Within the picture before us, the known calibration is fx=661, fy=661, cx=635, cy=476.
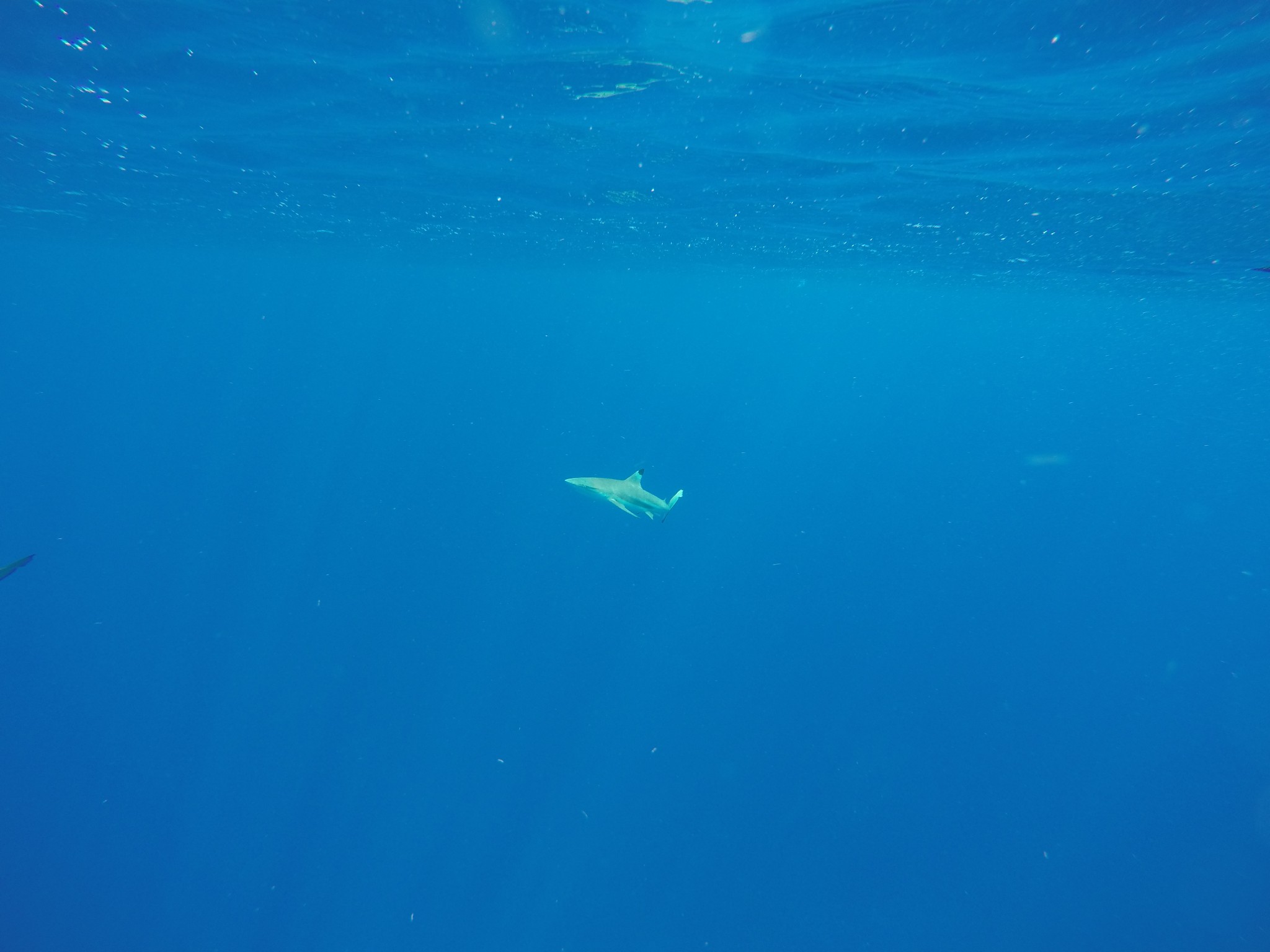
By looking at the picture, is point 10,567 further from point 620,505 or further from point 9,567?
point 620,505

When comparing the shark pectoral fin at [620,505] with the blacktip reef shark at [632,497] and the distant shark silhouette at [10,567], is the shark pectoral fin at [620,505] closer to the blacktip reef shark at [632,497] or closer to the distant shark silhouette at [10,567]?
the blacktip reef shark at [632,497]

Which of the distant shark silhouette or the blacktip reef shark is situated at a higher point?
the distant shark silhouette

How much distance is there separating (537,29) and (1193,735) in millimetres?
32525

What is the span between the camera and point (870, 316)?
60000 mm

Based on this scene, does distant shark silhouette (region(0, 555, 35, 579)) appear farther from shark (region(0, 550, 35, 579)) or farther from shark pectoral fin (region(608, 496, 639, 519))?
shark pectoral fin (region(608, 496, 639, 519))

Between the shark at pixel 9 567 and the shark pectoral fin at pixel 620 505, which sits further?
the shark pectoral fin at pixel 620 505

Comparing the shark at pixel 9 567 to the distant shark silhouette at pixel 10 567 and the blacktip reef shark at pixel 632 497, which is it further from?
the blacktip reef shark at pixel 632 497

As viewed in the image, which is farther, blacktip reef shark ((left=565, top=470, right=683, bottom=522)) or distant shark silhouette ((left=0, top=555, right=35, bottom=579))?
blacktip reef shark ((left=565, top=470, right=683, bottom=522))

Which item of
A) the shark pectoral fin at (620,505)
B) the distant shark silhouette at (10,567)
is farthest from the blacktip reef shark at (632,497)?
the distant shark silhouette at (10,567)

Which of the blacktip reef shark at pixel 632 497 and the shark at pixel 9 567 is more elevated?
the shark at pixel 9 567

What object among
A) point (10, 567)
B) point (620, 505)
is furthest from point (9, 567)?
point (620, 505)

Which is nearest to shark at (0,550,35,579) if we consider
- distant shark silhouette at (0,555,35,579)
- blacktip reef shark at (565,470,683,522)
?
distant shark silhouette at (0,555,35,579)

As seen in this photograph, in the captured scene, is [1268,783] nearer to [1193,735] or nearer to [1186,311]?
[1193,735]

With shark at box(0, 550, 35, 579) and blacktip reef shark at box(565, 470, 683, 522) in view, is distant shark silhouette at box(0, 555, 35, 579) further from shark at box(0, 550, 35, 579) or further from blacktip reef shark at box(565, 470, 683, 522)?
blacktip reef shark at box(565, 470, 683, 522)
